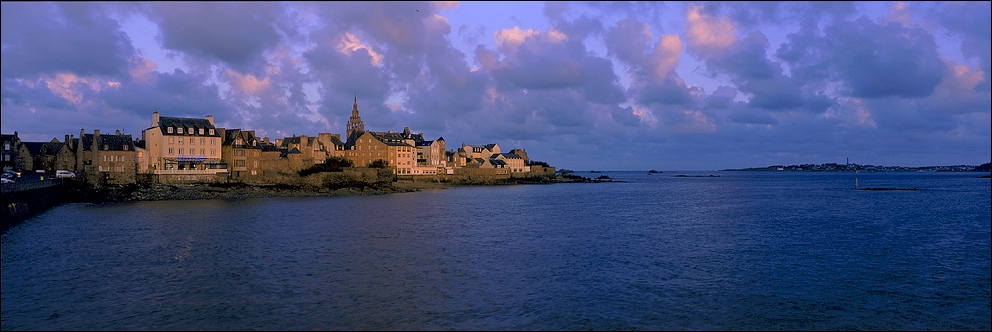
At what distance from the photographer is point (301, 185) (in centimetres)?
7662

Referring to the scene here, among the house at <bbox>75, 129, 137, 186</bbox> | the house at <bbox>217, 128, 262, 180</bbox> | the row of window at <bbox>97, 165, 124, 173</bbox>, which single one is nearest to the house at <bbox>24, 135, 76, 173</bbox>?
the house at <bbox>75, 129, 137, 186</bbox>

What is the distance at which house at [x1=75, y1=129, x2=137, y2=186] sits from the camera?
63094 mm

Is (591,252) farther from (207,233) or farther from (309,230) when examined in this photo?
(207,233)

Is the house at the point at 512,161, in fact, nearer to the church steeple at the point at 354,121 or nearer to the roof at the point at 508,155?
the roof at the point at 508,155

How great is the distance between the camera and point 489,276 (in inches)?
795

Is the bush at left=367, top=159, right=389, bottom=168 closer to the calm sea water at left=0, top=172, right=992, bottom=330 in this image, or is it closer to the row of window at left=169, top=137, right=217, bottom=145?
the row of window at left=169, top=137, right=217, bottom=145

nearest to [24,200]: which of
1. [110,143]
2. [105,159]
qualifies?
[105,159]

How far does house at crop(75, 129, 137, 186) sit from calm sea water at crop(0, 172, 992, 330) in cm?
3091

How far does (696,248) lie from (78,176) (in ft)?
219

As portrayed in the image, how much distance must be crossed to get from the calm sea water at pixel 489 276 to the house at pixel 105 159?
101ft

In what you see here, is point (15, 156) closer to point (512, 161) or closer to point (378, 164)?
point (378, 164)

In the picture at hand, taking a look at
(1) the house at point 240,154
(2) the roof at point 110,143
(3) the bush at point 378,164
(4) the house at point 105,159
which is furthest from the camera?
(3) the bush at point 378,164

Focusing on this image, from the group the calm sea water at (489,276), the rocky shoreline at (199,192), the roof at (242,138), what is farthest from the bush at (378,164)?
the calm sea water at (489,276)

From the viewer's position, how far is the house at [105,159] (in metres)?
63.1
